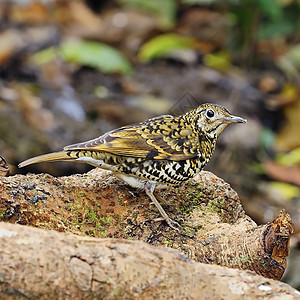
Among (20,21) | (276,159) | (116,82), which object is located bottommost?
(276,159)

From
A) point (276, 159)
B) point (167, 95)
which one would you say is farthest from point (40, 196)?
point (167, 95)

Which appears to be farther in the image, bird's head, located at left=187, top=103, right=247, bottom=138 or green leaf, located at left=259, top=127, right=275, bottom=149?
green leaf, located at left=259, top=127, right=275, bottom=149

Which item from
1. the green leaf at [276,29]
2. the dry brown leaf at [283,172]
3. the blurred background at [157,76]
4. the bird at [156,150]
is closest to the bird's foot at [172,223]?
the bird at [156,150]

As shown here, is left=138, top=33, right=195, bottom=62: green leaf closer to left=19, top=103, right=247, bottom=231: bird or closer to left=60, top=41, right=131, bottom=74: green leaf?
left=60, top=41, right=131, bottom=74: green leaf

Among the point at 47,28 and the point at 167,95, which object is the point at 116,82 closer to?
the point at 167,95

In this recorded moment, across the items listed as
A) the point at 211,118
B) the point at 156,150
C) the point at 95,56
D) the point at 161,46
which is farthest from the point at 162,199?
the point at 161,46

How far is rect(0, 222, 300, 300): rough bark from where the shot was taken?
9.23 feet

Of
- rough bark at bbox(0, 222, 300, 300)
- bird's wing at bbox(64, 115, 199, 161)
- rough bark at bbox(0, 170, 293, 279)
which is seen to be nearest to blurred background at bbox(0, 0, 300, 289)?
bird's wing at bbox(64, 115, 199, 161)

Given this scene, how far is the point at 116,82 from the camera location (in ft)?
41.2

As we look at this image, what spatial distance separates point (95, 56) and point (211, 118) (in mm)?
7831

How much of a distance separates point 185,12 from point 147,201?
11.4 metres

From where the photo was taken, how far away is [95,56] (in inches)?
482

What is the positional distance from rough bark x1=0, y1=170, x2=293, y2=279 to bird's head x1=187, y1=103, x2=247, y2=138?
1.32 feet

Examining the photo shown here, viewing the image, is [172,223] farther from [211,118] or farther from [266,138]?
[266,138]
